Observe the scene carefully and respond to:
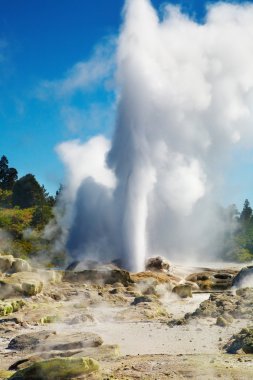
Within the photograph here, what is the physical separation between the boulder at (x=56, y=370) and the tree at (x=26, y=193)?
8309 cm

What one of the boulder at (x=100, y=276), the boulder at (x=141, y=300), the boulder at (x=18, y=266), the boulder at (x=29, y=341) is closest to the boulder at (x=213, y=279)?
the boulder at (x=100, y=276)

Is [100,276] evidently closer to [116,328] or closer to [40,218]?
[116,328]

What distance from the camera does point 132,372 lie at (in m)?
8.52

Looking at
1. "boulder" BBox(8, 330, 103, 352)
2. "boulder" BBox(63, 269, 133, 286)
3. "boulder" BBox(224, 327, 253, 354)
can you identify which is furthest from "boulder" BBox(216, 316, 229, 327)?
"boulder" BBox(63, 269, 133, 286)

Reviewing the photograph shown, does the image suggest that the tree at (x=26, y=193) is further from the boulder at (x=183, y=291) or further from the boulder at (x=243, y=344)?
the boulder at (x=243, y=344)

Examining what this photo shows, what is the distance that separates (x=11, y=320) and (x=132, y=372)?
7.85m

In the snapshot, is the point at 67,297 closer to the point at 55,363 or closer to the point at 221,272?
the point at 55,363

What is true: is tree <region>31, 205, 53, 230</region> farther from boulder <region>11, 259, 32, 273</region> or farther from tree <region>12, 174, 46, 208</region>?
boulder <region>11, 259, 32, 273</region>

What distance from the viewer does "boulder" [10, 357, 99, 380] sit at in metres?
7.85

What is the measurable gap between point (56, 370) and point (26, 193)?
8524cm

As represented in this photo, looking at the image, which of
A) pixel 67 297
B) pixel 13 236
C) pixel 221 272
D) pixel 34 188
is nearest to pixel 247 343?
pixel 67 297

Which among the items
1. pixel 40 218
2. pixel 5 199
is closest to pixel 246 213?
pixel 40 218

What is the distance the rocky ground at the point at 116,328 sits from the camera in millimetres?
8492

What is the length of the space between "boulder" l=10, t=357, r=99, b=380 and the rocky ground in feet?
0.06
